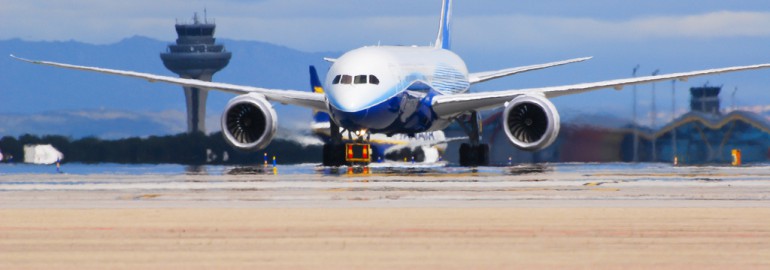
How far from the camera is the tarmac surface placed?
49.0 feet

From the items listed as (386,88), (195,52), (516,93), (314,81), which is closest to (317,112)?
(314,81)

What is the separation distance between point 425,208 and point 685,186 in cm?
869

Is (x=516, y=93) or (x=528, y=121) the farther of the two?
(x=516, y=93)

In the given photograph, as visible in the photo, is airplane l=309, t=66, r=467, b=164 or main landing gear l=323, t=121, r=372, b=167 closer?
main landing gear l=323, t=121, r=372, b=167

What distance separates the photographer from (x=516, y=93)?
150 feet

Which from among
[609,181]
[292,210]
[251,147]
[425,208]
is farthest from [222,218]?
[251,147]

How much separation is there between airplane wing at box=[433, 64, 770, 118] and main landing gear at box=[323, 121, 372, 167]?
9.21ft

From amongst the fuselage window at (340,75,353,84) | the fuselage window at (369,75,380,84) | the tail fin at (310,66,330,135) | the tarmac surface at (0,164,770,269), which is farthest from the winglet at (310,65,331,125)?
the tarmac surface at (0,164,770,269)

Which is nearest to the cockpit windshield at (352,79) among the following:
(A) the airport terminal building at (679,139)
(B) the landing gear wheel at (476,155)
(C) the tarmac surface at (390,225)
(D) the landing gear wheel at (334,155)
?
(D) the landing gear wheel at (334,155)

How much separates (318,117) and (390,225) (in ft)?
118

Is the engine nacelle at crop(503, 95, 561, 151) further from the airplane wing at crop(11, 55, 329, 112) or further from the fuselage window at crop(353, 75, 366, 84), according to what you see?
the airplane wing at crop(11, 55, 329, 112)

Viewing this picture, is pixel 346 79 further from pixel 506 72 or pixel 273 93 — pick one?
pixel 506 72

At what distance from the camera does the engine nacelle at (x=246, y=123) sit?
45.8 m

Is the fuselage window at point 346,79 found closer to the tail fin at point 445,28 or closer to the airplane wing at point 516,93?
the airplane wing at point 516,93
